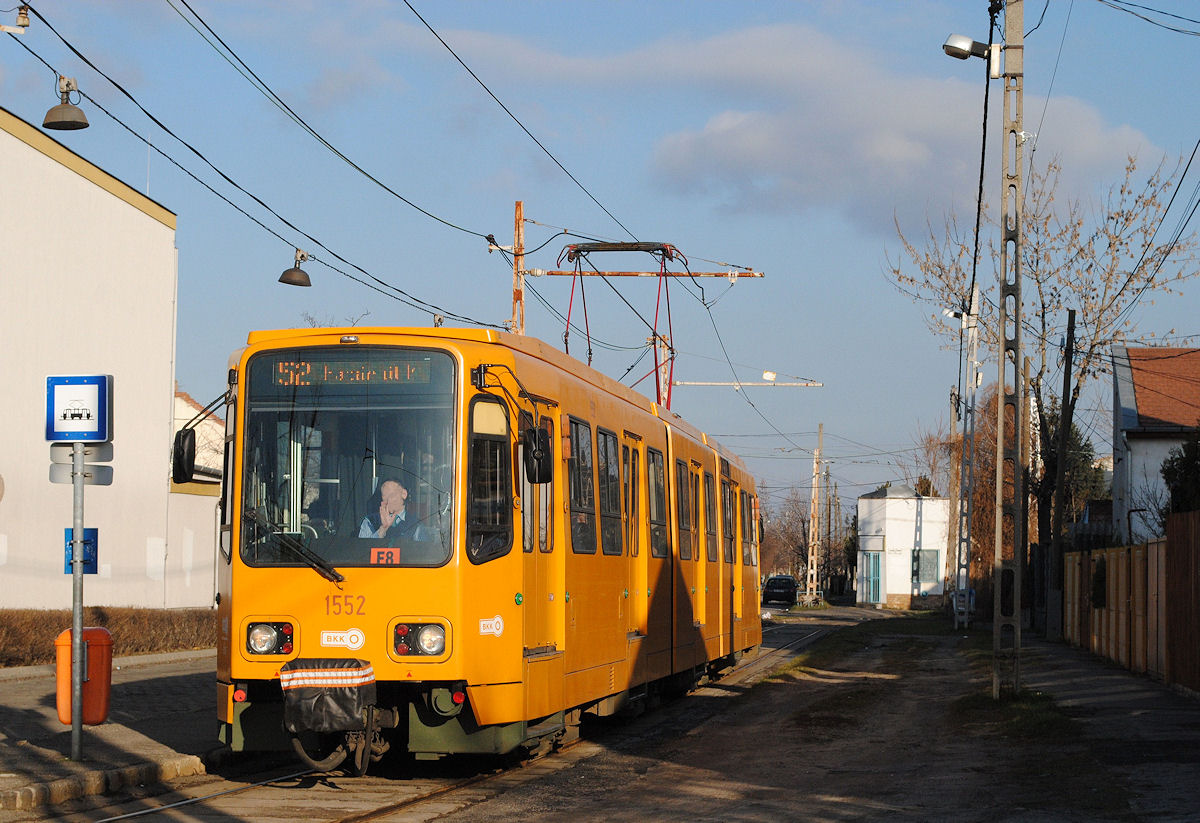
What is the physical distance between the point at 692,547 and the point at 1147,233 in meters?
21.2

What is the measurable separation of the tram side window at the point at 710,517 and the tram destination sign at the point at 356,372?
29.9 ft

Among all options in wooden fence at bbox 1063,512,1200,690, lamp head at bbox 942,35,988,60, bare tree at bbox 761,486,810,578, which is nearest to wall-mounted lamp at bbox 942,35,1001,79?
lamp head at bbox 942,35,988,60

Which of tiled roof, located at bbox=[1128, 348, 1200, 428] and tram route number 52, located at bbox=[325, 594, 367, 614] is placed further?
tiled roof, located at bbox=[1128, 348, 1200, 428]

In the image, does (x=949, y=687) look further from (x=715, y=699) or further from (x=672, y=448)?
(x=672, y=448)

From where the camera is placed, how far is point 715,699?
765 inches

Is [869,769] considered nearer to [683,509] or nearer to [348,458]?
[348,458]

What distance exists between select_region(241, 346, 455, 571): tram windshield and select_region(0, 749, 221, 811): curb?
1.92 meters

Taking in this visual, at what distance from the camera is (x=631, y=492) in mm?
14789

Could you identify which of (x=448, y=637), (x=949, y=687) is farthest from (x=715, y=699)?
(x=448, y=637)

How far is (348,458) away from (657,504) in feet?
19.9

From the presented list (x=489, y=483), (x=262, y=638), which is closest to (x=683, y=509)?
(x=489, y=483)

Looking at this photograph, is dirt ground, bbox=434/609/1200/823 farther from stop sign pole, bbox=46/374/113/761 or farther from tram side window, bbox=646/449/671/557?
stop sign pole, bbox=46/374/113/761

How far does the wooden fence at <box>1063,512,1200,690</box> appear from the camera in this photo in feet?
56.3

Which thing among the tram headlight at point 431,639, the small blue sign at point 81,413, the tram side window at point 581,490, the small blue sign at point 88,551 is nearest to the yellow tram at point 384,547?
the tram headlight at point 431,639
